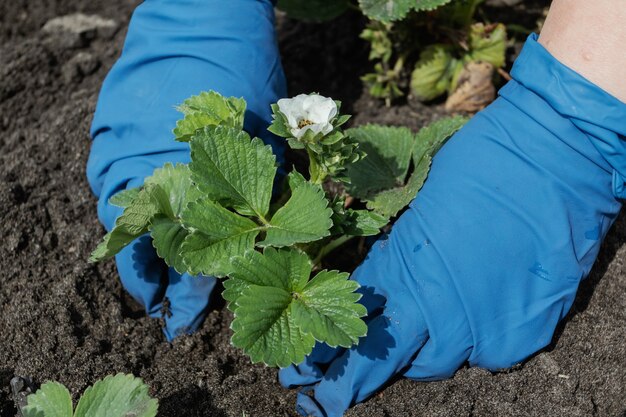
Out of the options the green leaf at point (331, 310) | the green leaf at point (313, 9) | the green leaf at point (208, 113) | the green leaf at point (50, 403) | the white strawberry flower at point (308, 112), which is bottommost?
the green leaf at point (50, 403)

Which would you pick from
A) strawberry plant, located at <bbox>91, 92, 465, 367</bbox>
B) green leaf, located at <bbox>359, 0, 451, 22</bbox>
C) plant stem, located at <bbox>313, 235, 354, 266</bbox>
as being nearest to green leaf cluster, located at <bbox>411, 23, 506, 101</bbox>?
green leaf, located at <bbox>359, 0, 451, 22</bbox>

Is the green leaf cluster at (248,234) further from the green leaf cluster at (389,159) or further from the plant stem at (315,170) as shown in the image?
the green leaf cluster at (389,159)

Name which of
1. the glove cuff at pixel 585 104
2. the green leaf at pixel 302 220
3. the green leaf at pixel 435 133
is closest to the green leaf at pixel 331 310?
the green leaf at pixel 302 220

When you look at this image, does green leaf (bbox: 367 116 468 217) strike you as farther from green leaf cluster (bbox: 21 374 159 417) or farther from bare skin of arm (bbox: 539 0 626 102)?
green leaf cluster (bbox: 21 374 159 417)

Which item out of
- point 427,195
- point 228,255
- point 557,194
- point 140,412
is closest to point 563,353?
point 557,194

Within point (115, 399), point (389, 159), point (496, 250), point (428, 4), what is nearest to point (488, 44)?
point (428, 4)

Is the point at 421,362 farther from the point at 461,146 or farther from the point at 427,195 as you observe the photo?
the point at 461,146

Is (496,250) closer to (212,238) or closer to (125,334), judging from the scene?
(212,238)
